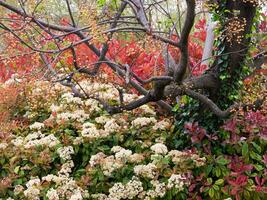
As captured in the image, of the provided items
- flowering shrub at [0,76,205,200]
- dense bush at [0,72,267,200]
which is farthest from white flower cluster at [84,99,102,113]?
dense bush at [0,72,267,200]

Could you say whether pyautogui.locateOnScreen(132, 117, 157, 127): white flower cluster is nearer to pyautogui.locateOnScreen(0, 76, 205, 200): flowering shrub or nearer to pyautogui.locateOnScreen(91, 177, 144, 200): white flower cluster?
pyautogui.locateOnScreen(0, 76, 205, 200): flowering shrub

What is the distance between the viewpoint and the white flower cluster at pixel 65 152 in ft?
12.1

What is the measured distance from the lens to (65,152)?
3.71m

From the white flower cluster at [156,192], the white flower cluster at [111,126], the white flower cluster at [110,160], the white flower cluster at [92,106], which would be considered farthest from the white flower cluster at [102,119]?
the white flower cluster at [156,192]

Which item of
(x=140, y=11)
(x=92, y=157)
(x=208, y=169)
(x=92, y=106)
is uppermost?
(x=140, y=11)

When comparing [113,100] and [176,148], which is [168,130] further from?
[113,100]

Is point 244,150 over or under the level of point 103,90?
under

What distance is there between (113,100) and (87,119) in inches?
18.4

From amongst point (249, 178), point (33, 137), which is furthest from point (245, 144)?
point (33, 137)

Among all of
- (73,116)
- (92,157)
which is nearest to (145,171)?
(92,157)

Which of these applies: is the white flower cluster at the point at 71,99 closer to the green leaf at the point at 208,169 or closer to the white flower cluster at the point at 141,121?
the white flower cluster at the point at 141,121

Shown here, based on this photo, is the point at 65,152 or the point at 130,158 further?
the point at 65,152

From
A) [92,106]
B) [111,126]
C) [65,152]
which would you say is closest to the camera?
[65,152]

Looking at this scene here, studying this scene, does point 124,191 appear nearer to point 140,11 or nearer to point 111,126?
point 111,126
